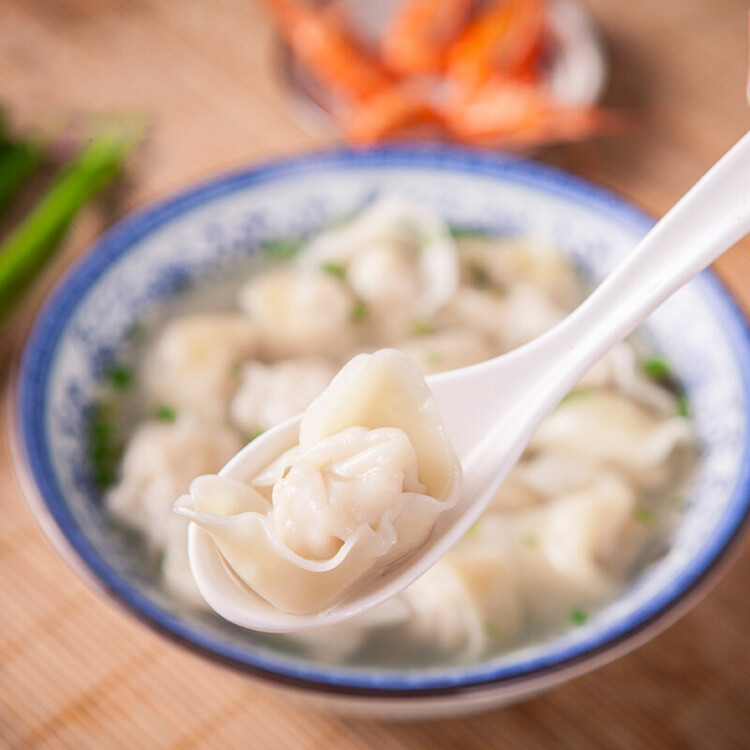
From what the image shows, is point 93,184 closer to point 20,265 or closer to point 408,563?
point 20,265

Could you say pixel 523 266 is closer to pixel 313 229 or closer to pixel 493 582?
pixel 313 229

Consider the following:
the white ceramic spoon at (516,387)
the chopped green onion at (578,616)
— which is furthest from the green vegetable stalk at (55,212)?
the chopped green onion at (578,616)

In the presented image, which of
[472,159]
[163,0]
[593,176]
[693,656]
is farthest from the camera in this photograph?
[163,0]

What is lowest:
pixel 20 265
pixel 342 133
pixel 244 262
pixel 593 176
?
pixel 20 265

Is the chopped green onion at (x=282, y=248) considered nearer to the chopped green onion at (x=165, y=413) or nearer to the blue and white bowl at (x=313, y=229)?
the blue and white bowl at (x=313, y=229)

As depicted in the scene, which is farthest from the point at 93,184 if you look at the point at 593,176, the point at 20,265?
the point at 593,176

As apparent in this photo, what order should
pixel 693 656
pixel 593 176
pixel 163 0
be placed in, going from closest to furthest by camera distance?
1. pixel 693 656
2. pixel 593 176
3. pixel 163 0

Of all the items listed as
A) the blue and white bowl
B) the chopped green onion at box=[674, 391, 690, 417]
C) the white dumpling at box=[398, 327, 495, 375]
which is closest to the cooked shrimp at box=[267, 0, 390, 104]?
the blue and white bowl

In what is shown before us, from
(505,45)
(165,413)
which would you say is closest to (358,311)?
(165,413)
